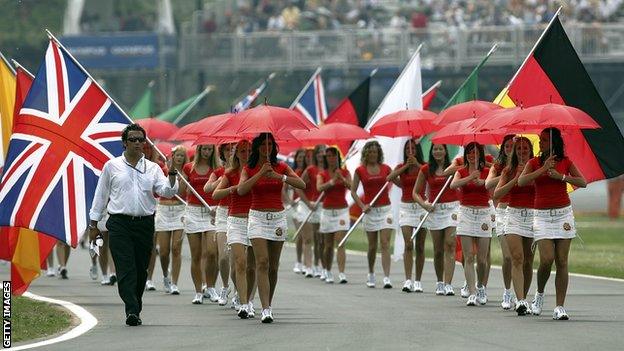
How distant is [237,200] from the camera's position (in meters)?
17.2

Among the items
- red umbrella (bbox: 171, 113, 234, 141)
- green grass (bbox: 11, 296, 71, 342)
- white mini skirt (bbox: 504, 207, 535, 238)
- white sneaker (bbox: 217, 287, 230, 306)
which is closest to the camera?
green grass (bbox: 11, 296, 71, 342)

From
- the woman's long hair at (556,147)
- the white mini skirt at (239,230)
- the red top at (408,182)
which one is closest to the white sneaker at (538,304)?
the woman's long hair at (556,147)

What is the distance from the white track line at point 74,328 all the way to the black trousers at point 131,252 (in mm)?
452

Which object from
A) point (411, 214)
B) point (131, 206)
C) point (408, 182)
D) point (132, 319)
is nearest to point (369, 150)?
point (408, 182)

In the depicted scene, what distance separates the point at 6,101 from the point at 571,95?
7215mm

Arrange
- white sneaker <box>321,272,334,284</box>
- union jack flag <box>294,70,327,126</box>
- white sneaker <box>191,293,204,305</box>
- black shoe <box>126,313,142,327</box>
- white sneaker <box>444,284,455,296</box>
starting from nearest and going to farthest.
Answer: black shoe <box>126,313,142,327</box>, white sneaker <box>191,293,204,305</box>, white sneaker <box>444,284,455,296</box>, white sneaker <box>321,272,334,284</box>, union jack flag <box>294,70,327,126</box>

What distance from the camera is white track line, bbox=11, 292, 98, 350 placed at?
14.7 m

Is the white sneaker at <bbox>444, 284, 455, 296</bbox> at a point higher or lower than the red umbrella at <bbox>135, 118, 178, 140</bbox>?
lower

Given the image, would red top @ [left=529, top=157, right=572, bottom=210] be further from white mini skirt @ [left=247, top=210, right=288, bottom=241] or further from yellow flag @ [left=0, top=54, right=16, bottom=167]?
yellow flag @ [left=0, top=54, right=16, bottom=167]

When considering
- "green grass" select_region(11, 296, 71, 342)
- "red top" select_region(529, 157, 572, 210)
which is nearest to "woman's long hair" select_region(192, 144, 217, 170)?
"green grass" select_region(11, 296, 71, 342)

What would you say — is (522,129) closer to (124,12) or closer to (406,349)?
(406,349)

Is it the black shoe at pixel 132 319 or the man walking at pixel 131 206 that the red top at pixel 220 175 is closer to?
the man walking at pixel 131 206

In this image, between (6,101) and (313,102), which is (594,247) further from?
(6,101)

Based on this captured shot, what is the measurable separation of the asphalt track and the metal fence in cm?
2365
